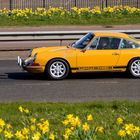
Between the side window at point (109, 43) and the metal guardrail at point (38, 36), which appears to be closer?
the side window at point (109, 43)

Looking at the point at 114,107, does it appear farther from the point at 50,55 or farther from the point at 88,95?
the point at 50,55

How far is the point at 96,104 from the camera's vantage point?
11.7 metres

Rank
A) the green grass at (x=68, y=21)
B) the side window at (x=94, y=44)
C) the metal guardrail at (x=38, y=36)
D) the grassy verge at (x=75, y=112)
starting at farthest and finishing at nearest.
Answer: the green grass at (x=68, y=21) → the metal guardrail at (x=38, y=36) → the side window at (x=94, y=44) → the grassy verge at (x=75, y=112)

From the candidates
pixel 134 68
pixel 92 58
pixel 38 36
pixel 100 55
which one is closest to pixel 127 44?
pixel 134 68

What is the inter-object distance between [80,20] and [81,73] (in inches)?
510

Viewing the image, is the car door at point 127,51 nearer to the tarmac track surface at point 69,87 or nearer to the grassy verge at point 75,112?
the tarmac track surface at point 69,87

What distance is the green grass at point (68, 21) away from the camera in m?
28.7

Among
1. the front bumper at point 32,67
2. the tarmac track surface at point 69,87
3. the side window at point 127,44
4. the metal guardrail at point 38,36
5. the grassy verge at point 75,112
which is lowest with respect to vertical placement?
the tarmac track surface at point 69,87

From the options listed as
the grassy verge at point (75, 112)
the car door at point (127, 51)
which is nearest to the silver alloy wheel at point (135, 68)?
the car door at point (127, 51)

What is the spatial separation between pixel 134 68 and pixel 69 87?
2.20 m

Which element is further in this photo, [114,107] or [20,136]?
[114,107]

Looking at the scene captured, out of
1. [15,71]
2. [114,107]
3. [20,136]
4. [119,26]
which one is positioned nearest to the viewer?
[20,136]

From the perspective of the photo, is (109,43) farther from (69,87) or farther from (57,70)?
(69,87)

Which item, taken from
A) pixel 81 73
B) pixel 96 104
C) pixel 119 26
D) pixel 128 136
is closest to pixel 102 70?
pixel 81 73
